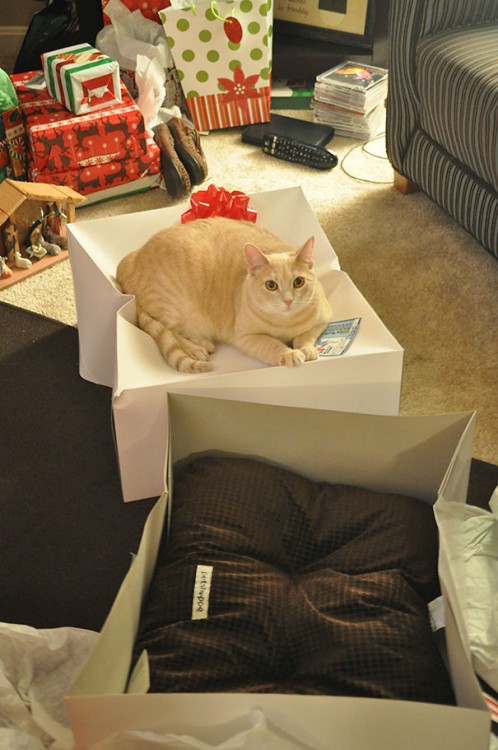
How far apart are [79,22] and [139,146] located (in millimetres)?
675

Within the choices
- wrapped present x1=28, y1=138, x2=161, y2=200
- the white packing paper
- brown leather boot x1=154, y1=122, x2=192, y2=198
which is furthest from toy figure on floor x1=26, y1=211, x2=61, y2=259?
the white packing paper

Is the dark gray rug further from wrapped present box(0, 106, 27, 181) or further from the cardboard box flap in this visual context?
wrapped present box(0, 106, 27, 181)

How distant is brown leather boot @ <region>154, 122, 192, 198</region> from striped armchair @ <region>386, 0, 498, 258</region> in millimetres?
645

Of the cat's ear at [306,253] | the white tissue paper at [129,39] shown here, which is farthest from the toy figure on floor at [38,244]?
the cat's ear at [306,253]

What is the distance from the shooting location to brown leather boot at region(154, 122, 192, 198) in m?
2.53

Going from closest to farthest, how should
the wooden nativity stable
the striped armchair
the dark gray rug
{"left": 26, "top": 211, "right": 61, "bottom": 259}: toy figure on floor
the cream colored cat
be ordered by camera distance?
the dark gray rug → the cream colored cat → the striped armchair → the wooden nativity stable → {"left": 26, "top": 211, "right": 61, "bottom": 259}: toy figure on floor

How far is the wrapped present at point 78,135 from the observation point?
242cm

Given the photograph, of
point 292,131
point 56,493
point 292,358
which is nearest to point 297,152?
point 292,131

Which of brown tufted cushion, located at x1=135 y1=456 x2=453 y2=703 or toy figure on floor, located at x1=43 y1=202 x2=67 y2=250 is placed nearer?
brown tufted cushion, located at x1=135 y1=456 x2=453 y2=703

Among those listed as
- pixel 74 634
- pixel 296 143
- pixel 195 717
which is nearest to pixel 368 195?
pixel 296 143

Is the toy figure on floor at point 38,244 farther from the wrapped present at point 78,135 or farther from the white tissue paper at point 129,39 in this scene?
the white tissue paper at point 129,39

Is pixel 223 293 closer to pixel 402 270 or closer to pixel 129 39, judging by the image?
pixel 402 270

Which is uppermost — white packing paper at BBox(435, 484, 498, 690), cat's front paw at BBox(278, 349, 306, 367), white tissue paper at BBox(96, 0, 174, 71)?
white tissue paper at BBox(96, 0, 174, 71)

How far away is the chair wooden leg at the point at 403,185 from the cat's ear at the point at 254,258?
1.14 metres
